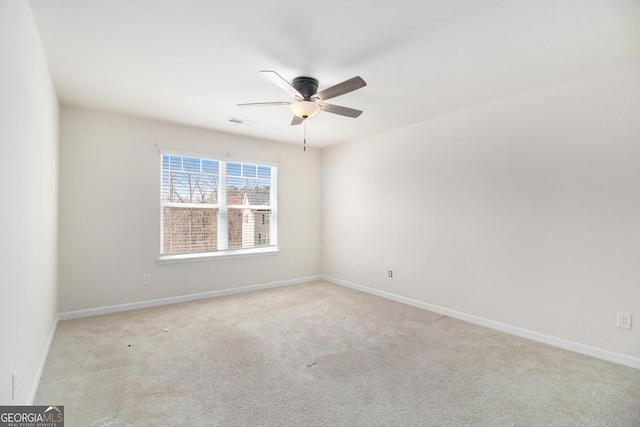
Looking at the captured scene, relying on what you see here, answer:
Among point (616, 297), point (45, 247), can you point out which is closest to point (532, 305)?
point (616, 297)

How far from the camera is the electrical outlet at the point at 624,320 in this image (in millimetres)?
2555

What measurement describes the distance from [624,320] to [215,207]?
474 centimetres

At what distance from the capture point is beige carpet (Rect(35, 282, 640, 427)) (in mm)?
1908

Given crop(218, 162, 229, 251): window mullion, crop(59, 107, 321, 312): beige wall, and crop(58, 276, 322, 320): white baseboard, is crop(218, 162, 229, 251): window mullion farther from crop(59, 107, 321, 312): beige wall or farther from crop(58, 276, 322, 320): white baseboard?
crop(58, 276, 322, 320): white baseboard

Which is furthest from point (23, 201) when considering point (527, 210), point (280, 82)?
point (527, 210)

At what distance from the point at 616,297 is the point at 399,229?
7.67 feet

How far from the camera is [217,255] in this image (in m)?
4.64

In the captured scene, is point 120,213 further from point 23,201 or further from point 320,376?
point 320,376

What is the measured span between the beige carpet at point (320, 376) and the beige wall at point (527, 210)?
1.38ft

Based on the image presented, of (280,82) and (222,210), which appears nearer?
(280,82)

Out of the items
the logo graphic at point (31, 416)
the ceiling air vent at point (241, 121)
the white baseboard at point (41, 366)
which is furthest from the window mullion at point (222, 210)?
the logo graphic at point (31, 416)

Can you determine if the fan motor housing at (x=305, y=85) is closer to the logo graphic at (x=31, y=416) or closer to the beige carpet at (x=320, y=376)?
the beige carpet at (x=320, y=376)

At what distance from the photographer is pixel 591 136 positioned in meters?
2.74

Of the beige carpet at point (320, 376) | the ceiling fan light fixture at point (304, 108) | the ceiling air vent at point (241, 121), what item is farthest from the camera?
the ceiling air vent at point (241, 121)
